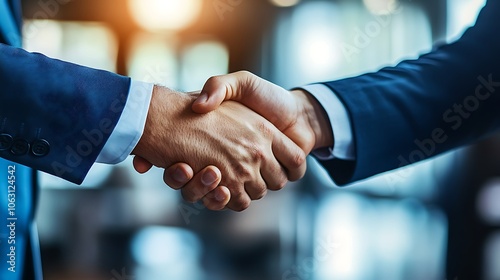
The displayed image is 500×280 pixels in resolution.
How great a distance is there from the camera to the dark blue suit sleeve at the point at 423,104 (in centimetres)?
133

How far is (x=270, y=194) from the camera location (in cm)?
244

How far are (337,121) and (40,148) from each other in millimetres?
562

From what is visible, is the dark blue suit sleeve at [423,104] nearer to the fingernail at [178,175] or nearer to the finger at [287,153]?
the finger at [287,153]

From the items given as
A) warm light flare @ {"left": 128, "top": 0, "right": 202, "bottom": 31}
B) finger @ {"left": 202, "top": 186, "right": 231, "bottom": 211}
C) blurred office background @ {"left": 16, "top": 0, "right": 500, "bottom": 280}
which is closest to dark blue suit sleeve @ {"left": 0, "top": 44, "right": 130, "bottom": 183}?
finger @ {"left": 202, "top": 186, "right": 231, "bottom": 211}

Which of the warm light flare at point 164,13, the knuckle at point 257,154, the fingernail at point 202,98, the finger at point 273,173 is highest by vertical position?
the fingernail at point 202,98

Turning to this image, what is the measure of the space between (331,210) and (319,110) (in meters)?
1.11

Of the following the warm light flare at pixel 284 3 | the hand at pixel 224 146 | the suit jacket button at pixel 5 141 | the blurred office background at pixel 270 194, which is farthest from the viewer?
the warm light flare at pixel 284 3

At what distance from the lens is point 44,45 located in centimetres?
220

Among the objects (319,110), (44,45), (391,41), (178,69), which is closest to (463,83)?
(319,110)

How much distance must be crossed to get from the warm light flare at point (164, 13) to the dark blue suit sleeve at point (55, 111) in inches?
52.1

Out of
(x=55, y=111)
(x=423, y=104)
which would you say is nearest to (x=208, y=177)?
(x=55, y=111)

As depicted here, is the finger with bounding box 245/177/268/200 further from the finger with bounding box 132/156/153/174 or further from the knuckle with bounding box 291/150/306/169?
the finger with bounding box 132/156/153/174

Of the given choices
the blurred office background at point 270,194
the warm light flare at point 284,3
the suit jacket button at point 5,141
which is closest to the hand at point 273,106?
the suit jacket button at point 5,141

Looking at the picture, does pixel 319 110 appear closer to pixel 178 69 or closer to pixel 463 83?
pixel 463 83
